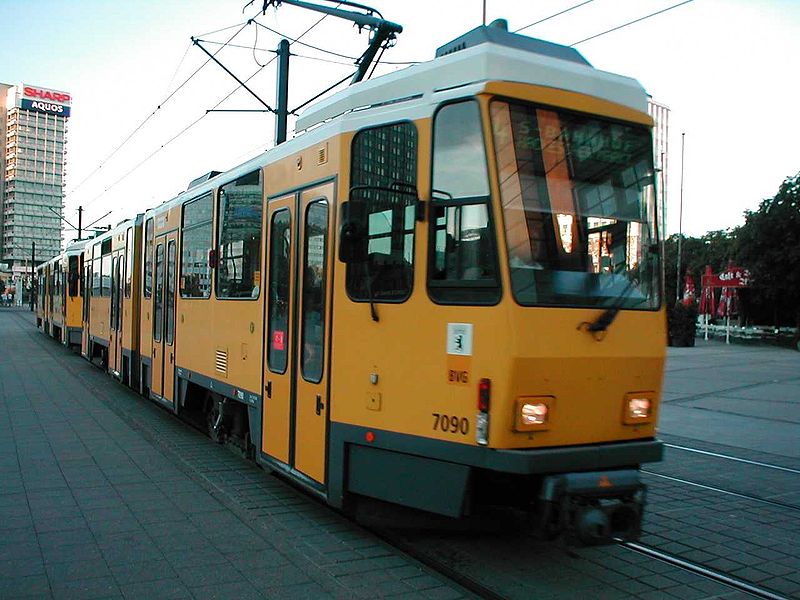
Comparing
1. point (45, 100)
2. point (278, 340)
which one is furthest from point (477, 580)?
point (45, 100)

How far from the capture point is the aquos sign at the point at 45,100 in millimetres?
114619

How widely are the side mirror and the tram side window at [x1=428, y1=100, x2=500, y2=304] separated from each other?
46 centimetres

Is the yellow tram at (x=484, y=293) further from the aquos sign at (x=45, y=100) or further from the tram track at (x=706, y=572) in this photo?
the aquos sign at (x=45, y=100)

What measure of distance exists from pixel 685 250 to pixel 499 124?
66.0m

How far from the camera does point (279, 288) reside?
6430mm

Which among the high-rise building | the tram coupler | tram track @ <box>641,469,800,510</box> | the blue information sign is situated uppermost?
the blue information sign

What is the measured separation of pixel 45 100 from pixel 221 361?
412 feet

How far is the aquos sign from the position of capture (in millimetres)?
114619

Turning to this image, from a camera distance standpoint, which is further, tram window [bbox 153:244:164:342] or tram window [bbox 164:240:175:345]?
tram window [bbox 153:244:164:342]

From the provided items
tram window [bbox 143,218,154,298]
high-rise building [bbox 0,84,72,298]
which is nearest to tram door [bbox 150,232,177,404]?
tram window [bbox 143,218,154,298]

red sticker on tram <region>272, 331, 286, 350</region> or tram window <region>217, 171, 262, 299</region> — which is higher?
tram window <region>217, 171, 262, 299</region>

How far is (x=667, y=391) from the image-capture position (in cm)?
1599

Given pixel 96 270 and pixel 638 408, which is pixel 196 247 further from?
pixel 96 270

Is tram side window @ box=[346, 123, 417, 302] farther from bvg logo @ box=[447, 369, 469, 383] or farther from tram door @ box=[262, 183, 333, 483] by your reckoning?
bvg logo @ box=[447, 369, 469, 383]
